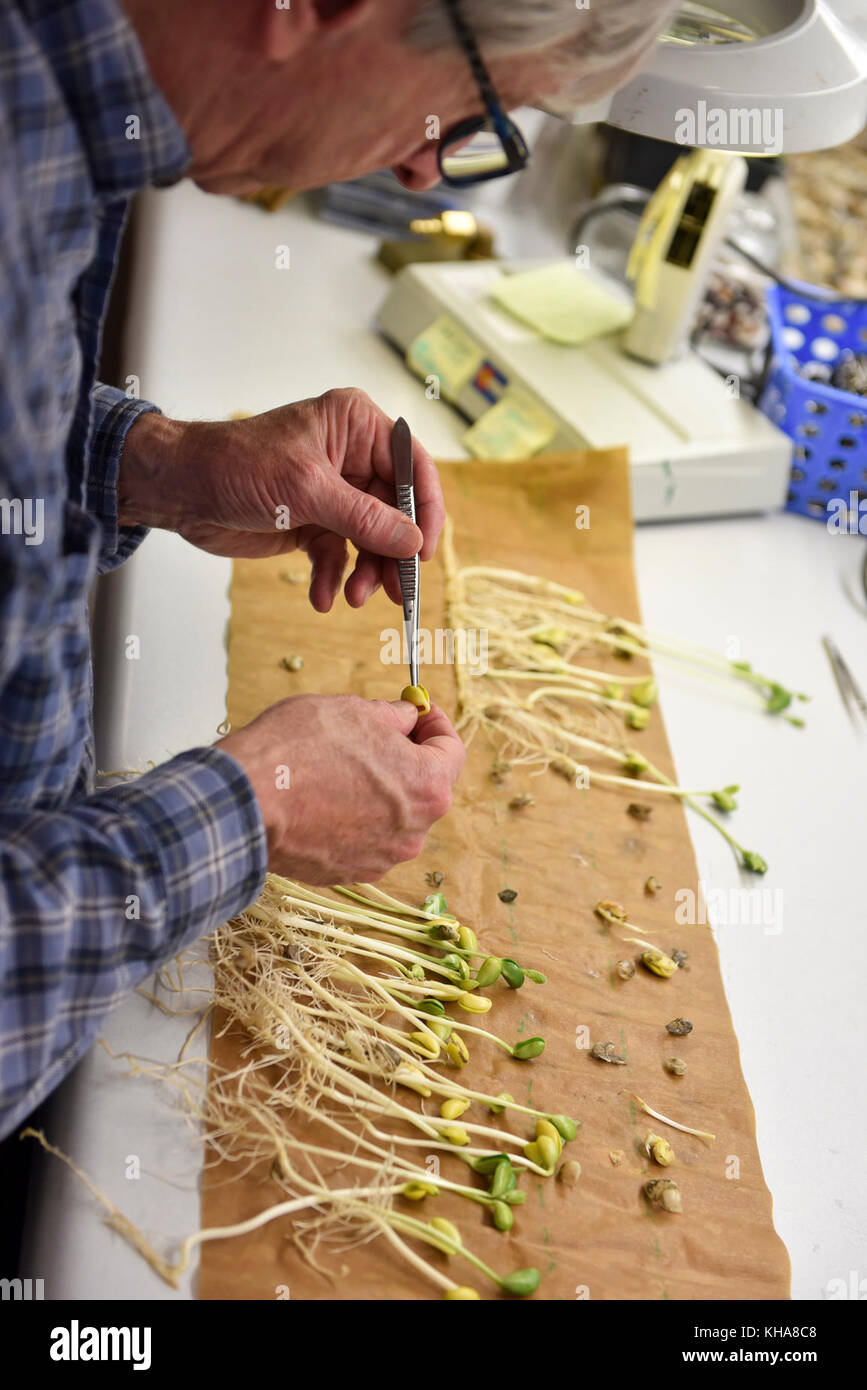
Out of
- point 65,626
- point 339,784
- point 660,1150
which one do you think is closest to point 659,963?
point 660,1150

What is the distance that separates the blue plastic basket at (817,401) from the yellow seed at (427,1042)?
1214 mm

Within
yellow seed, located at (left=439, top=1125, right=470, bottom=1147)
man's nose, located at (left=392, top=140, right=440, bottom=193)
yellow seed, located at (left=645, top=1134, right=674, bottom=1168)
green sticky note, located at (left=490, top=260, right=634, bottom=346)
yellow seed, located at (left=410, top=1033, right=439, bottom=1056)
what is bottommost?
yellow seed, located at (left=645, top=1134, right=674, bottom=1168)

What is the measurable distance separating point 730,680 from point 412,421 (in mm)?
689

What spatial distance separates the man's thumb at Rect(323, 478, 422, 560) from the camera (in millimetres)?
1194

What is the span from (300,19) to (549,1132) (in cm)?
91

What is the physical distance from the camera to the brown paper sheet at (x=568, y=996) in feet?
3.20

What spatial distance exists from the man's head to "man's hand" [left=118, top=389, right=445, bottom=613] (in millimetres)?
358

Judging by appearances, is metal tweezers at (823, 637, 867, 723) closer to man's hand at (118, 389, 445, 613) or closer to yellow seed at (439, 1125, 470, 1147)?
man's hand at (118, 389, 445, 613)

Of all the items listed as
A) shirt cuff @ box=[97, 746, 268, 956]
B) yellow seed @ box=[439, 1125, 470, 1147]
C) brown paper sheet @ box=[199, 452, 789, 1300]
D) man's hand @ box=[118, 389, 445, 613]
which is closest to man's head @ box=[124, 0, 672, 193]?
man's hand @ box=[118, 389, 445, 613]

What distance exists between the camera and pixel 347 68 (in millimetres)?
800

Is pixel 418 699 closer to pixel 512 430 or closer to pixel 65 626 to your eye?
pixel 65 626

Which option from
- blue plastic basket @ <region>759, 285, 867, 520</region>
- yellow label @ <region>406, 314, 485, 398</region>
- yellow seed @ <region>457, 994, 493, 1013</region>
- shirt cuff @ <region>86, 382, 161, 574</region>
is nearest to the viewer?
yellow seed @ <region>457, 994, 493, 1013</region>

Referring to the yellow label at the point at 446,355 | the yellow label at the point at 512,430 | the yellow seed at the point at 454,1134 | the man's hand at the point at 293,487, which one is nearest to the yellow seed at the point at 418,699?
the man's hand at the point at 293,487
